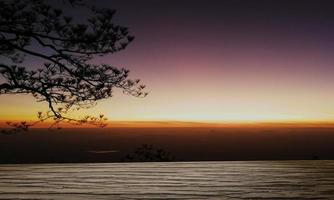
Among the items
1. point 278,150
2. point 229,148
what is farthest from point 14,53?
point 278,150

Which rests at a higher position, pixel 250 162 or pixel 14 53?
pixel 14 53

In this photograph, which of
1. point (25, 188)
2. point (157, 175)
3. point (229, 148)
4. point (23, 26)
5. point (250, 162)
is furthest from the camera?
point (229, 148)

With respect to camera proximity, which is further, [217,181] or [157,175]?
[157,175]

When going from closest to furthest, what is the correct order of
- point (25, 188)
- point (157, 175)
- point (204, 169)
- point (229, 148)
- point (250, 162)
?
point (25, 188) < point (157, 175) < point (204, 169) < point (250, 162) < point (229, 148)

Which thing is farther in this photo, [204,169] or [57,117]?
[57,117]

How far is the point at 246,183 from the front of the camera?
13.5 feet

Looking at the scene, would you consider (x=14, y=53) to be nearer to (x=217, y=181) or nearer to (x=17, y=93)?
(x=17, y=93)

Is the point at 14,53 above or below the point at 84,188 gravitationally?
above

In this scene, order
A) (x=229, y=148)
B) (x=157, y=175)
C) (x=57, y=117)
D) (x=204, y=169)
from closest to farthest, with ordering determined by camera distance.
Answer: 1. (x=157, y=175)
2. (x=204, y=169)
3. (x=57, y=117)
4. (x=229, y=148)

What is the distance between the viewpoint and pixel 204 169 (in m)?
5.13

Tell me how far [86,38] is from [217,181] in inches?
129

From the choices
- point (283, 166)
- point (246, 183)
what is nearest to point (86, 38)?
point (283, 166)

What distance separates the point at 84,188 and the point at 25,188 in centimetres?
45

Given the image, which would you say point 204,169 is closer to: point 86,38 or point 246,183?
point 246,183
